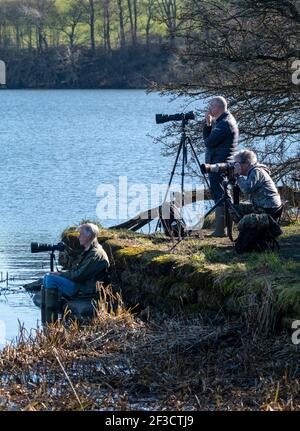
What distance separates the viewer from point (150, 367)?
877 cm

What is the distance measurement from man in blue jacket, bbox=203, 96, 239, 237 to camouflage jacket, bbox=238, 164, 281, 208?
2.81ft

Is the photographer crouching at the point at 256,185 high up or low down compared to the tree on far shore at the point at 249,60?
down

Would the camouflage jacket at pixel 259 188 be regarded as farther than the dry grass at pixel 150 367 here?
Yes

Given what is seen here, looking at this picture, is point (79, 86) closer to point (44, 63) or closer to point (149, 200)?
point (44, 63)

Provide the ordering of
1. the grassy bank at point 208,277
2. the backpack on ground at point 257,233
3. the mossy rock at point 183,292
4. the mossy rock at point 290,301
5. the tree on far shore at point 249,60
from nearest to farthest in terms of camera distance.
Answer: the mossy rock at point 290,301, the grassy bank at point 208,277, the mossy rock at point 183,292, the backpack on ground at point 257,233, the tree on far shore at point 249,60

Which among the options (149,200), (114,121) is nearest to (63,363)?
(149,200)

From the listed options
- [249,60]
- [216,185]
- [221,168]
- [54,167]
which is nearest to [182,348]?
[221,168]

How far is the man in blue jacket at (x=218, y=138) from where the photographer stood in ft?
40.6

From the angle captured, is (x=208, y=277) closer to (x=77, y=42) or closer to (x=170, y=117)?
(x=170, y=117)

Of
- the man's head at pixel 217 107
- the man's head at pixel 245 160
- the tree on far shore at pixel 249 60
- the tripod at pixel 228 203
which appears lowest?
the tripod at pixel 228 203

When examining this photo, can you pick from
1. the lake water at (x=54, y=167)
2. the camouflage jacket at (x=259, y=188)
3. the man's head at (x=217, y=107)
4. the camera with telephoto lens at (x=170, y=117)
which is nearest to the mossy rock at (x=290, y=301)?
the camouflage jacket at (x=259, y=188)

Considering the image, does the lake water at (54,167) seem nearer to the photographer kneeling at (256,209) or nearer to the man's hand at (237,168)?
the photographer kneeling at (256,209)

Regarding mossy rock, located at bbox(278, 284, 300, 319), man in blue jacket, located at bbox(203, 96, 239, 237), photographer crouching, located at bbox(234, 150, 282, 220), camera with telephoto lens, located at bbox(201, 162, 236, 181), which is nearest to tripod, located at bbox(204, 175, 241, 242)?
camera with telephoto lens, located at bbox(201, 162, 236, 181)

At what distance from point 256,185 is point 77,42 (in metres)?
70.3
